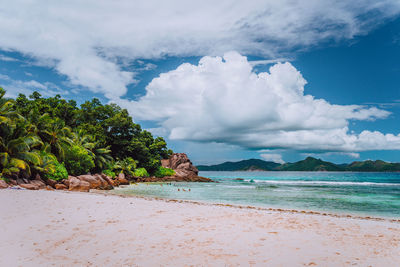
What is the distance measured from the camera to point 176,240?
6.71 meters

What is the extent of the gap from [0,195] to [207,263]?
1216 centimetres

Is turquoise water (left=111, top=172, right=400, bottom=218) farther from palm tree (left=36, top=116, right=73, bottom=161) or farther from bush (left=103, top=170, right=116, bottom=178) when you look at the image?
palm tree (left=36, top=116, right=73, bottom=161)

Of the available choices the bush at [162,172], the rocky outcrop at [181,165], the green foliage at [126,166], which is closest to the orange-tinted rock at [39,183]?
the green foliage at [126,166]

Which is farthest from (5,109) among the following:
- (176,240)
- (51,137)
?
(176,240)

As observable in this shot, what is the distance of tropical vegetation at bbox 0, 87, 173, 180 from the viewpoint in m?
21.2

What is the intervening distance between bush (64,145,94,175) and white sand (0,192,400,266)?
2264cm

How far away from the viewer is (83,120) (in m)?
51.7

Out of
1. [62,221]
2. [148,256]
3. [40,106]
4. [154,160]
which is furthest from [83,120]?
[148,256]

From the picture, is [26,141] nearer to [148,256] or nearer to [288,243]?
[148,256]

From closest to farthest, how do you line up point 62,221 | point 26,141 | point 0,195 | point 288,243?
point 288,243
point 62,221
point 0,195
point 26,141

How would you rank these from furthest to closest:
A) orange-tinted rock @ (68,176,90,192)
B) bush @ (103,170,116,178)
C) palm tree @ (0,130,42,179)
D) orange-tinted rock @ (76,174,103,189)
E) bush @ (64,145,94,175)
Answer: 1. bush @ (103,170,116,178)
2. bush @ (64,145,94,175)
3. orange-tinted rock @ (76,174,103,189)
4. orange-tinted rock @ (68,176,90,192)
5. palm tree @ (0,130,42,179)

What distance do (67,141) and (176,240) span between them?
28.4m

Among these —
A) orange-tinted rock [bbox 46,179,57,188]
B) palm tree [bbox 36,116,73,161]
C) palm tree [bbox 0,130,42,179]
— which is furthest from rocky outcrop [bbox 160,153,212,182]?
palm tree [bbox 0,130,42,179]

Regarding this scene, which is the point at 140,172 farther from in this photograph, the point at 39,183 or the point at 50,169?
the point at 39,183
